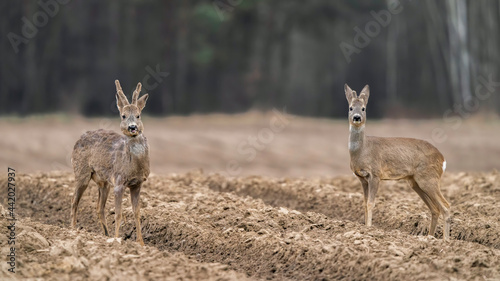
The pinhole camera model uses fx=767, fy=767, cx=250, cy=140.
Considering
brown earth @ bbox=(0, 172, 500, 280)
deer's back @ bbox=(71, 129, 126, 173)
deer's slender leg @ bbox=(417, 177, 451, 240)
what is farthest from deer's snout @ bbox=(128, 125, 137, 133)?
deer's slender leg @ bbox=(417, 177, 451, 240)

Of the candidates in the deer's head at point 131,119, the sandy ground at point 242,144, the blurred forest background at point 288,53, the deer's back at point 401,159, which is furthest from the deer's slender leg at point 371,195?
the blurred forest background at point 288,53

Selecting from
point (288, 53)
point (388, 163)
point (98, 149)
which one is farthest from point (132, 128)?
point (288, 53)

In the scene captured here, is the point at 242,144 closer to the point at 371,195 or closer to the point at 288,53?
the point at 288,53

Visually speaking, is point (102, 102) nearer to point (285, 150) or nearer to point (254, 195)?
point (285, 150)

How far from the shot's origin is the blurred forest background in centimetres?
2908

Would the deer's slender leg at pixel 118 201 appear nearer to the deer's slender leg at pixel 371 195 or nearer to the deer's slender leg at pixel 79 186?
the deer's slender leg at pixel 79 186

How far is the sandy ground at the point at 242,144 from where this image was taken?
66.6ft

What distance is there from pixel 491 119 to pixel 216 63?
427 inches

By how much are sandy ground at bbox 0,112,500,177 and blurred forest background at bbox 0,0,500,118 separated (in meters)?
2.86

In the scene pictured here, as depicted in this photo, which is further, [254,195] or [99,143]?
[254,195]

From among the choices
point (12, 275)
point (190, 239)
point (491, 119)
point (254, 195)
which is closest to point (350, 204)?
point (254, 195)

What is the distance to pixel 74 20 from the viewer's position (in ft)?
92.0

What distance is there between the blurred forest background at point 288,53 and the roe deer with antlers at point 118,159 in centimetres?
1766

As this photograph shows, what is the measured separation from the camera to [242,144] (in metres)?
22.7
